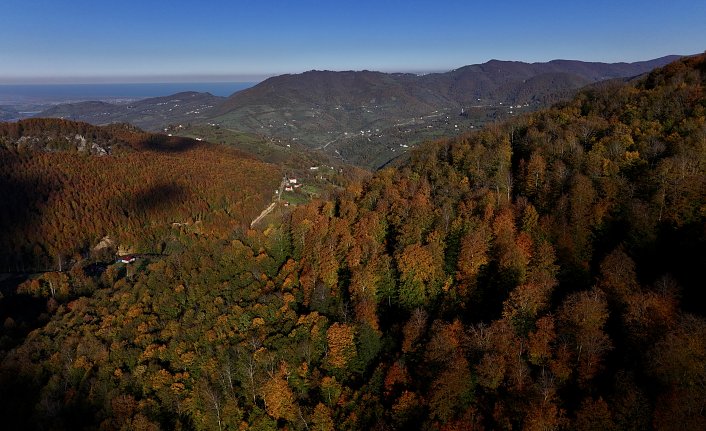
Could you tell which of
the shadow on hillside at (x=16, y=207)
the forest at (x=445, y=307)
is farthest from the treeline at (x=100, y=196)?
the forest at (x=445, y=307)

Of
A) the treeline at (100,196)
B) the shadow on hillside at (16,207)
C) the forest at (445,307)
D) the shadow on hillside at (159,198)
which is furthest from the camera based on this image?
the shadow on hillside at (159,198)

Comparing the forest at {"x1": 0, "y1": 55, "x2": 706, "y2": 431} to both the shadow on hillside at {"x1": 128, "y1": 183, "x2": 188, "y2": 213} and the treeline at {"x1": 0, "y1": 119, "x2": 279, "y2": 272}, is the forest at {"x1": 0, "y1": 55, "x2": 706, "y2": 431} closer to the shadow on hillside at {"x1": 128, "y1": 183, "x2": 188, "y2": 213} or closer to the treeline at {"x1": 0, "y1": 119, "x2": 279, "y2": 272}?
the treeline at {"x1": 0, "y1": 119, "x2": 279, "y2": 272}

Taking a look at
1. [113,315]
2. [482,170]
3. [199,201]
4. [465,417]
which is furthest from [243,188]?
[465,417]

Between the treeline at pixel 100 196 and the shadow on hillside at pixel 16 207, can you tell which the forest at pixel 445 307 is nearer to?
the shadow on hillside at pixel 16 207

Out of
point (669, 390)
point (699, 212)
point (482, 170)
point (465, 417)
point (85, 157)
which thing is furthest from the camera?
point (85, 157)

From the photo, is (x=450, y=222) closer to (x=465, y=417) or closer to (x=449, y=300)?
(x=449, y=300)

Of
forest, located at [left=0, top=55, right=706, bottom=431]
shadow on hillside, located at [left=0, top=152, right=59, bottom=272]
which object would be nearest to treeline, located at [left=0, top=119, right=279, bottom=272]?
shadow on hillside, located at [left=0, top=152, right=59, bottom=272]
